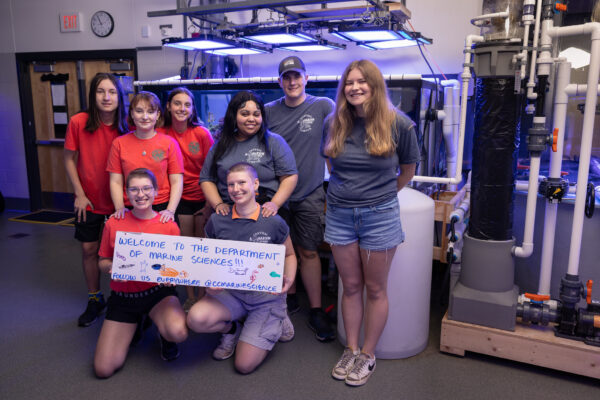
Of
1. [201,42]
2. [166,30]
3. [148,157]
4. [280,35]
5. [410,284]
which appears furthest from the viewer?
[166,30]

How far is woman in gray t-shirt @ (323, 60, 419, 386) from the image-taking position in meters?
1.88

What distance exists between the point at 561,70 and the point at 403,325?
1409 mm

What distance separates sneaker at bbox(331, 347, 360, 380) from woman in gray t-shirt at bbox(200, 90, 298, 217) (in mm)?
783

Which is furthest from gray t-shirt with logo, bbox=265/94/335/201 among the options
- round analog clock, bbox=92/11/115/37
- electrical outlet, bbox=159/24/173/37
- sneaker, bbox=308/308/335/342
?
round analog clock, bbox=92/11/115/37

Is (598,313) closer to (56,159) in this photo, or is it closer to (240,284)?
(240,284)

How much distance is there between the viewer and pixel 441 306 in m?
2.92

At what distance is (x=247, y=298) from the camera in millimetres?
2221

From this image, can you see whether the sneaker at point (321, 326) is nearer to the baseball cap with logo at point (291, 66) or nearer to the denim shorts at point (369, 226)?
the denim shorts at point (369, 226)

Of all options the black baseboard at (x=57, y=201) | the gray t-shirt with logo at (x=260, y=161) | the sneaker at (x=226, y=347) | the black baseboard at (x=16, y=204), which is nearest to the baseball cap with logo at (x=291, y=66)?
the gray t-shirt with logo at (x=260, y=161)

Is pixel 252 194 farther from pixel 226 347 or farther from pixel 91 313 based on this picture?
pixel 91 313

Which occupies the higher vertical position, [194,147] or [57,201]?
[194,147]

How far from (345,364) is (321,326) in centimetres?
38

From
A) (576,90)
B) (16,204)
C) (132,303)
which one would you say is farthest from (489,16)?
(16,204)

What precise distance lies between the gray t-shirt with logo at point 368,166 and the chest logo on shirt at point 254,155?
472 millimetres
